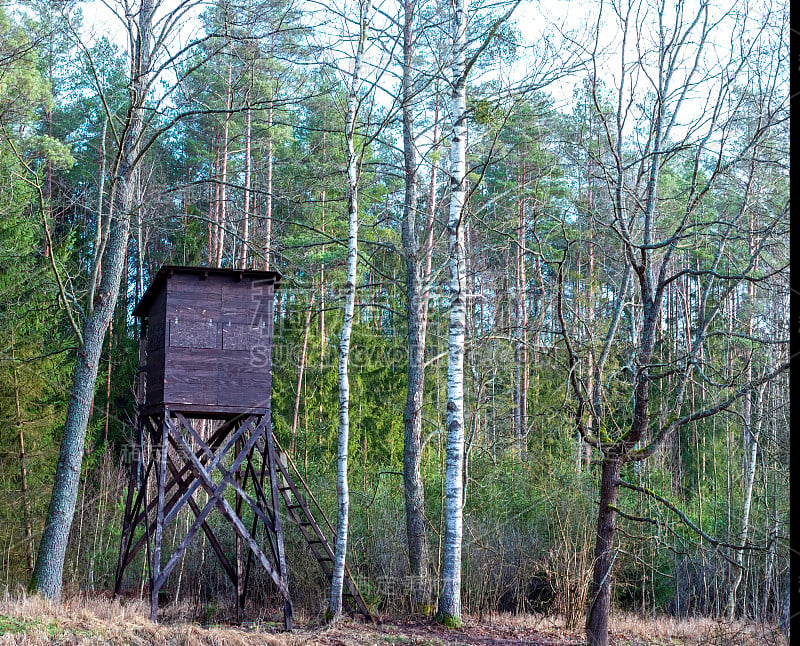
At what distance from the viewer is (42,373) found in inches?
640

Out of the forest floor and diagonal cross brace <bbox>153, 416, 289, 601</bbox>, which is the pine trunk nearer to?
the forest floor

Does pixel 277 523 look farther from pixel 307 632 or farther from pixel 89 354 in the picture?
pixel 89 354

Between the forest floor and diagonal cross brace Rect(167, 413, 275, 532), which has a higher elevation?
diagonal cross brace Rect(167, 413, 275, 532)

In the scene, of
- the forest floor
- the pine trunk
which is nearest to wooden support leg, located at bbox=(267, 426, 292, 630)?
the forest floor

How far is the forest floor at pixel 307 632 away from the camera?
8.15 meters

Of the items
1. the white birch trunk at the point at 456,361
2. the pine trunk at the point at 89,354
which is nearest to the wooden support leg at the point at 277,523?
the white birch trunk at the point at 456,361

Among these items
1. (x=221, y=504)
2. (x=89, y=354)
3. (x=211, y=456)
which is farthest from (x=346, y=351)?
(x=89, y=354)

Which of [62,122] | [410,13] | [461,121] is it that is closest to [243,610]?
[461,121]

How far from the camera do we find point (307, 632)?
33.1 ft

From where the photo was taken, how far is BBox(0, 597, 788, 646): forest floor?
815 cm

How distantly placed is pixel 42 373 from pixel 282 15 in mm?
9527

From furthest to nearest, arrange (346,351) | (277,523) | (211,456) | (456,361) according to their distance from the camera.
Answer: (211,456)
(277,523)
(346,351)
(456,361)

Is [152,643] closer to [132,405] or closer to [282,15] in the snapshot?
[282,15]

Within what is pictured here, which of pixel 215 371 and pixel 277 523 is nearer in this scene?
pixel 215 371
